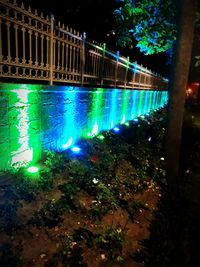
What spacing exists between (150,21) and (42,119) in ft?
19.2

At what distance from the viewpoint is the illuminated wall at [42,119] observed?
4.80 meters

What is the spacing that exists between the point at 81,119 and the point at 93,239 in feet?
14.4

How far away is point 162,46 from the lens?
9836mm

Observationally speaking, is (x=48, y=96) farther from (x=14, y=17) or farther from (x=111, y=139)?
(x=111, y=139)

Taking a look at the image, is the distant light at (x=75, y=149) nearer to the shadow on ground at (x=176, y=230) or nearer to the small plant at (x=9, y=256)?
the shadow on ground at (x=176, y=230)

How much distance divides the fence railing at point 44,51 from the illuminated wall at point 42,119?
31 centimetres

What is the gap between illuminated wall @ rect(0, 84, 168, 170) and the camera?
4.80m

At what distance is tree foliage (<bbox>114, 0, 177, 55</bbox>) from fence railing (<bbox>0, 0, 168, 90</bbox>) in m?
1.28

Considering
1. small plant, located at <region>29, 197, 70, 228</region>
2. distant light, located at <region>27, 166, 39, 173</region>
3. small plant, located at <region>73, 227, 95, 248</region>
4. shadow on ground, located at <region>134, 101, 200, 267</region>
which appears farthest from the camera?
distant light, located at <region>27, 166, 39, 173</region>

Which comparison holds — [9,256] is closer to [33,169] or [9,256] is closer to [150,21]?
[33,169]

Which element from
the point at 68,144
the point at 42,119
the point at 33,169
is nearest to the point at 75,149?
the point at 68,144

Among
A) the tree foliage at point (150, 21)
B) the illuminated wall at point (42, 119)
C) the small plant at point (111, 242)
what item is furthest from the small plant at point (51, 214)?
the tree foliage at point (150, 21)

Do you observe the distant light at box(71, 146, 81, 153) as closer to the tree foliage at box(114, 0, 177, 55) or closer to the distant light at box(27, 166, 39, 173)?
the distant light at box(27, 166, 39, 173)

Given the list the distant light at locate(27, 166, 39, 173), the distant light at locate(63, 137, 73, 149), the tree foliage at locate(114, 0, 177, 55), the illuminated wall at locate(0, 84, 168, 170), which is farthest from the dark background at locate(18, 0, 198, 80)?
the distant light at locate(27, 166, 39, 173)
